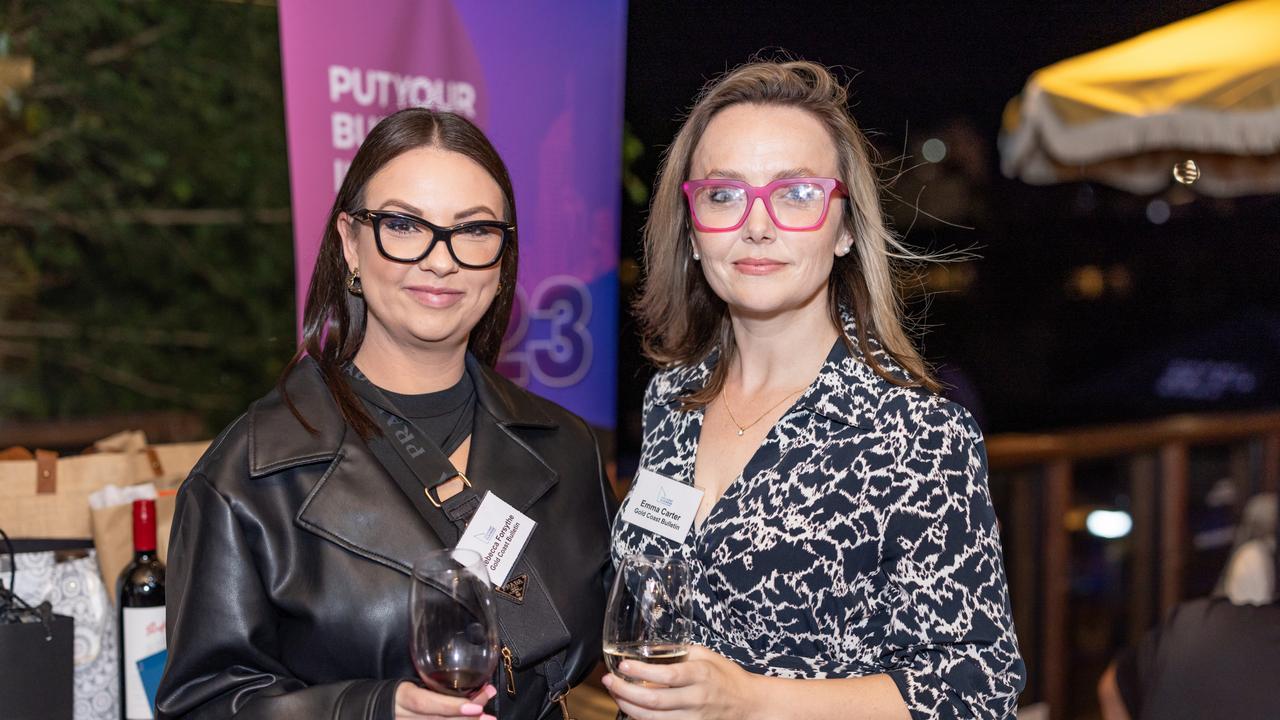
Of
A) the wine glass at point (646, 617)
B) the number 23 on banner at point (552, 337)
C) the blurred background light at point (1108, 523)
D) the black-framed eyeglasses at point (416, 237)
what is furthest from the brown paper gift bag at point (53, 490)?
the blurred background light at point (1108, 523)

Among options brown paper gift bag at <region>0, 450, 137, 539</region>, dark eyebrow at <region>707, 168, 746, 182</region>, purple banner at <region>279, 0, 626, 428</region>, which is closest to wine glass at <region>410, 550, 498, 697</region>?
dark eyebrow at <region>707, 168, 746, 182</region>

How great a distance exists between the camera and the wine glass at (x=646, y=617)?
149 cm

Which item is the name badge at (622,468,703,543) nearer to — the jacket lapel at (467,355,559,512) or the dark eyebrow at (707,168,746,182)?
the jacket lapel at (467,355,559,512)

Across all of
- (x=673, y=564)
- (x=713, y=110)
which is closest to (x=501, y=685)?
(x=673, y=564)

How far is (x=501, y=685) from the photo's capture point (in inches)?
71.6

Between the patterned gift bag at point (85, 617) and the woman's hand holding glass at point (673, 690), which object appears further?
the patterned gift bag at point (85, 617)

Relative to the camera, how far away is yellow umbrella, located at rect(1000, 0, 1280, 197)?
3906 millimetres

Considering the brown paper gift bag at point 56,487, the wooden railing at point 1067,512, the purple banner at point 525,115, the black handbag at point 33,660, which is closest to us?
the black handbag at point 33,660

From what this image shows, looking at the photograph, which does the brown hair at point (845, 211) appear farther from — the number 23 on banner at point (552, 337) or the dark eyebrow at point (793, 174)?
the number 23 on banner at point (552, 337)

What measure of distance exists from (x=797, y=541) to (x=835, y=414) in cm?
22

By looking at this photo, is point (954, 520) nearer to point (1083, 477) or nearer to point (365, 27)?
point (365, 27)

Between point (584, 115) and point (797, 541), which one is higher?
point (584, 115)

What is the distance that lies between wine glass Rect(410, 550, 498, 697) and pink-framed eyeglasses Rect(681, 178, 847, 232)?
0.75 metres

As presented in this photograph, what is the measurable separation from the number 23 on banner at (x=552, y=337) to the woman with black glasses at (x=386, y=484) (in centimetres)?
128
